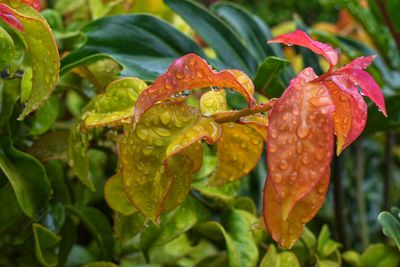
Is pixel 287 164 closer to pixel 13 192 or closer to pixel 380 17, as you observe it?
pixel 13 192

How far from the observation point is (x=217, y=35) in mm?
744

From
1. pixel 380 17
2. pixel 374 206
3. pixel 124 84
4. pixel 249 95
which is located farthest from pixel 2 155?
pixel 374 206

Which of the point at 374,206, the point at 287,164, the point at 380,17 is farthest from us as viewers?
the point at 374,206

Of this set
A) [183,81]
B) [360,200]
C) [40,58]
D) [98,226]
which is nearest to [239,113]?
[183,81]

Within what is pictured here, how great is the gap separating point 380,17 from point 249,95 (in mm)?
597

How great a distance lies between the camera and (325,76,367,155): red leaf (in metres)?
0.40

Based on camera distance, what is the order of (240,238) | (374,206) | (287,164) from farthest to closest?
(374,206), (240,238), (287,164)

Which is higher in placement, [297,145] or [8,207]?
[297,145]

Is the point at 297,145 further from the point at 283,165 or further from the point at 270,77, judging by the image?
the point at 270,77

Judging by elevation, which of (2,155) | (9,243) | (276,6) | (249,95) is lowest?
(276,6)

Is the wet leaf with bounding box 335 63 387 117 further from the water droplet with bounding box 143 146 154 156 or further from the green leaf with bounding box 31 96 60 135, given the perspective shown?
the green leaf with bounding box 31 96 60 135

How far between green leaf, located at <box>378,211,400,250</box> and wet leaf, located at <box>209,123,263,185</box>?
0.12 m

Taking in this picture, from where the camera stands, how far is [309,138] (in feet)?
1.20

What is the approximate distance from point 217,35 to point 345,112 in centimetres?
36
